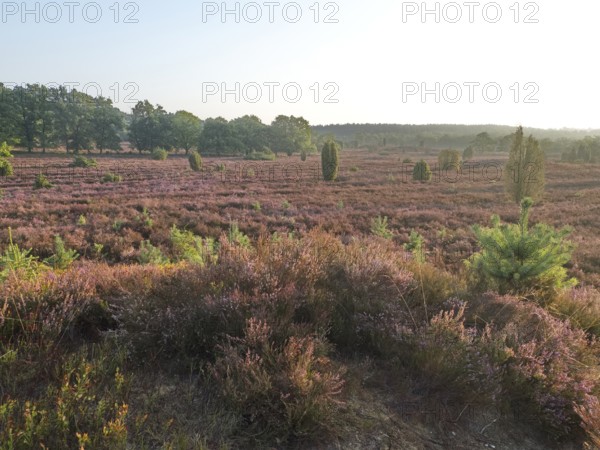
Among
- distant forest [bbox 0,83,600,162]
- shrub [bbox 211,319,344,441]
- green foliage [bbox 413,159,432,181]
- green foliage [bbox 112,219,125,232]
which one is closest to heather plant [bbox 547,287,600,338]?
shrub [bbox 211,319,344,441]

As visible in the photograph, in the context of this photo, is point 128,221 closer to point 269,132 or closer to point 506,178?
point 506,178

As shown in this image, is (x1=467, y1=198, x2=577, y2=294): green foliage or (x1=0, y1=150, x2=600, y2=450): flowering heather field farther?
(x1=467, y1=198, x2=577, y2=294): green foliage

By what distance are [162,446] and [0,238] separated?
13.8m

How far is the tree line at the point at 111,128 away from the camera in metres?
64.3

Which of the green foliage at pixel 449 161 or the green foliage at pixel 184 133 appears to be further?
the green foliage at pixel 184 133

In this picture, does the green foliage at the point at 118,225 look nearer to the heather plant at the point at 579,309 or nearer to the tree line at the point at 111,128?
the heather plant at the point at 579,309

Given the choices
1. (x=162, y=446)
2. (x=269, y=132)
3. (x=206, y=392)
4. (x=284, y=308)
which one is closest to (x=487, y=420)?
(x=284, y=308)

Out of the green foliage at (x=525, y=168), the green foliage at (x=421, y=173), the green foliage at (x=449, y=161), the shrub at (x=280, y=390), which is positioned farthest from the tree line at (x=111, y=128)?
the shrub at (x=280, y=390)

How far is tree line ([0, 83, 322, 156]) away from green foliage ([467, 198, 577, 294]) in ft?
227

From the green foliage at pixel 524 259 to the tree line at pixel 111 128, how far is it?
227 ft

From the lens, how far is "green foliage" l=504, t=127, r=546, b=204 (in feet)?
76.2

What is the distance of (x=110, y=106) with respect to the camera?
79.4 m

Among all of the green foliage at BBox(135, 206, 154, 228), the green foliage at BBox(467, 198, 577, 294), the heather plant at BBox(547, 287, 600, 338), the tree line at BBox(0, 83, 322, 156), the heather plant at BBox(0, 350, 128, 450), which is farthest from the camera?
the tree line at BBox(0, 83, 322, 156)

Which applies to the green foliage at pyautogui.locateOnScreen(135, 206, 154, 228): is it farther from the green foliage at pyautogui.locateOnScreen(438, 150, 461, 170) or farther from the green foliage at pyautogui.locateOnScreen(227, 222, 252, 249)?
the green foliage at pyautogui.locateOnScreen(438, 150, 461, 170)
